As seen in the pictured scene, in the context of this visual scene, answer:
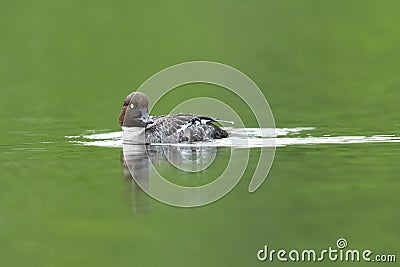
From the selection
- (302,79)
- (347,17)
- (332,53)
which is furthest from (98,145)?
(347,17)

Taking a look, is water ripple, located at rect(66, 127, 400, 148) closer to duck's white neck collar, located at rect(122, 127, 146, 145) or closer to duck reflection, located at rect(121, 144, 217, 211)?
duck's white neck collar, located at rect(122, 127, 146, 145)

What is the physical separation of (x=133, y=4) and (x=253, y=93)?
17.7 m

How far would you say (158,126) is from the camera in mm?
17219

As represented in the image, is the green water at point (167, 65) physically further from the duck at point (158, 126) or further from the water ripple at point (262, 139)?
the duck at point (158, 126)

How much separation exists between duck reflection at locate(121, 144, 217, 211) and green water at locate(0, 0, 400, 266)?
0.14 m

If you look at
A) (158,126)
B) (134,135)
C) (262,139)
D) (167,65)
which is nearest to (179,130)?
(158,126)

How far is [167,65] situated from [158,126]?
13418mm

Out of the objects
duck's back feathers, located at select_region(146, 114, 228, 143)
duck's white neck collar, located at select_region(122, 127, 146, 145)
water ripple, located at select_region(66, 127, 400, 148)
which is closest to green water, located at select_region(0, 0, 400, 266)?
water ripple, located at select_region(66, 127, 400, 148)

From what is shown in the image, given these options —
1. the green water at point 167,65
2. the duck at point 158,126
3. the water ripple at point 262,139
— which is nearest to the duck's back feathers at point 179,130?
the duck at point 158,126

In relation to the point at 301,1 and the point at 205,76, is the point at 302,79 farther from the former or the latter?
the point at 301,1

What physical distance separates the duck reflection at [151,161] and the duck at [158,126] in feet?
0.68

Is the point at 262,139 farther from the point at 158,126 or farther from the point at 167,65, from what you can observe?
the point at 167,65

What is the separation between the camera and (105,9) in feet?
133

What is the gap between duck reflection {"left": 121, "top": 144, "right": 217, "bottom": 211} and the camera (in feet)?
44.1
